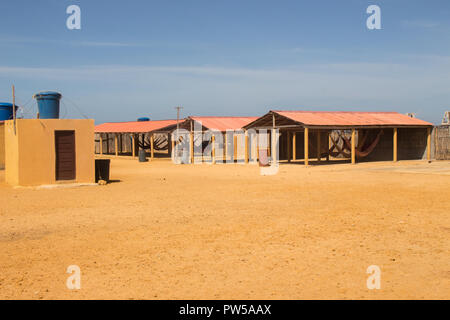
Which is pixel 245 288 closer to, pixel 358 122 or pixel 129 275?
pixel 129 275

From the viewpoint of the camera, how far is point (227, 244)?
290 inches

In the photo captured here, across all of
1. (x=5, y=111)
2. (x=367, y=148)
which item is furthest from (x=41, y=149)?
(x=367, y=148)

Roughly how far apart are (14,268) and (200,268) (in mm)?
2378

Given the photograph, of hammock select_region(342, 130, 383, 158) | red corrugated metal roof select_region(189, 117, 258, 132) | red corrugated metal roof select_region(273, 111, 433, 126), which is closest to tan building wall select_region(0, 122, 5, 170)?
red corrugated metal roof select_region(189, 117, 258, 132)

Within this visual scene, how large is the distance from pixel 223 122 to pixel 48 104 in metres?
17.9

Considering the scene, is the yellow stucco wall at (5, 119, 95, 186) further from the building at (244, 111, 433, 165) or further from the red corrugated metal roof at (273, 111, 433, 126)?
the building at (244, 111, 433, 165)

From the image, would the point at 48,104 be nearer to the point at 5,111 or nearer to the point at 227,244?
the point at 5,111

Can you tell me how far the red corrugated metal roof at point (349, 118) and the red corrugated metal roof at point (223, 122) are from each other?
557 centimetres

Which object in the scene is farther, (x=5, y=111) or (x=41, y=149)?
(x=5, y=111)

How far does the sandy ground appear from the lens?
532 cm

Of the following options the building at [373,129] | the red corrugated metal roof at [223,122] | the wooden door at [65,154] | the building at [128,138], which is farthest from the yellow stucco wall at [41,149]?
the building at [128,138]

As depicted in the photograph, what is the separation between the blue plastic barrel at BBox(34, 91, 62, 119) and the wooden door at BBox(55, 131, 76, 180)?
0.66m

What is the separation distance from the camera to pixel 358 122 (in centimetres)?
2702

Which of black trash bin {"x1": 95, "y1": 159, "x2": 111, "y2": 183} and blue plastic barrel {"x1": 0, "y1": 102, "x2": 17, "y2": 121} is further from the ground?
blue plastic barrel {"x1": 0, "y1": 102, "x2": 17, "y2": 121}
